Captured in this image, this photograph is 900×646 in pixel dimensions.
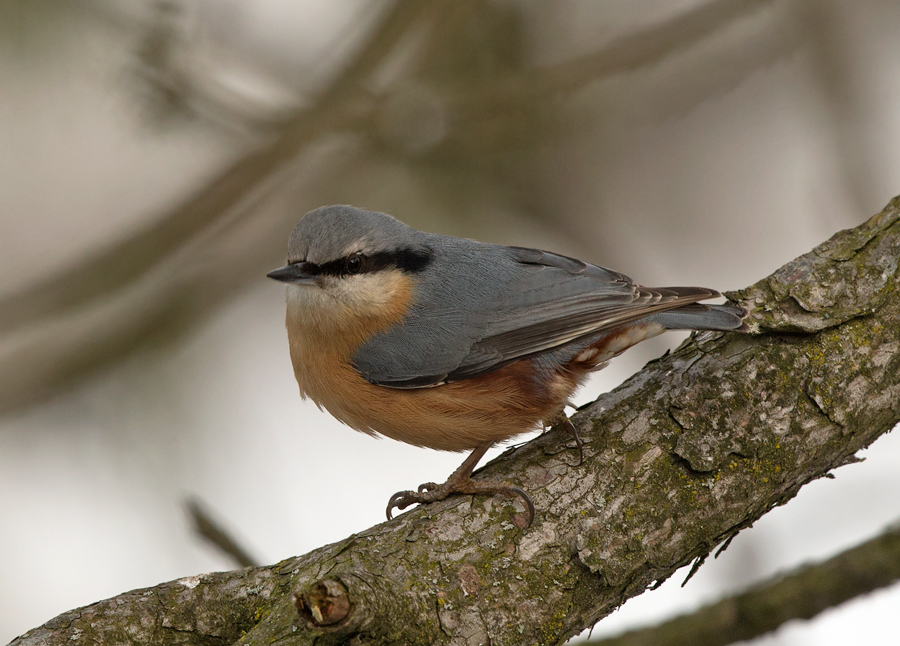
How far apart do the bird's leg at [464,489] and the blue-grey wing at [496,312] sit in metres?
0.27

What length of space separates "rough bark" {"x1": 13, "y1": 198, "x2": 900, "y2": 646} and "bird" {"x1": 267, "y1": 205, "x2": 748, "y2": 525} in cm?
14

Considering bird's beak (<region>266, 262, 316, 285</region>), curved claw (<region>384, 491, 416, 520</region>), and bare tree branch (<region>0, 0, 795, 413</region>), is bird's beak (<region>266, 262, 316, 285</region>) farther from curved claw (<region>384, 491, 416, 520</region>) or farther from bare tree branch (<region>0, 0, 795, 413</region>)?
bare tree branch (<region>0, 0, 795, 413</region>)

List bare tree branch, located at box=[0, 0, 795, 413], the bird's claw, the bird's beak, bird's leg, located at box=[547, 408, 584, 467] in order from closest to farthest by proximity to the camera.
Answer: the bird's claw → bird's leg, located at box=[547, 408, 584, 467] → the bird's beak → bare tree branch, located at box=[0, 0, 795, 413]

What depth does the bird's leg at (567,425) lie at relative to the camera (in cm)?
239

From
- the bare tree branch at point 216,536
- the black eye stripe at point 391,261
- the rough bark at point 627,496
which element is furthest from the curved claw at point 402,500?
the black eye stripe at point 391,261

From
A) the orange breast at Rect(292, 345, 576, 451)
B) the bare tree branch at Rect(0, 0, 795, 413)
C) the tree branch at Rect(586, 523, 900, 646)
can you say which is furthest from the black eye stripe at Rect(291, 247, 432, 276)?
the tree branch at Rect(586, 523, 900, 646)

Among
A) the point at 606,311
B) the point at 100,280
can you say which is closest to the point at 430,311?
the point at 606,311

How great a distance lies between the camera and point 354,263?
9.15 feet

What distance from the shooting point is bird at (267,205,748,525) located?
8.41 ft

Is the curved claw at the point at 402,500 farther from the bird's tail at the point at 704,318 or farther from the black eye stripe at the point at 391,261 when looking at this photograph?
the bird's tail at the point at 704,318

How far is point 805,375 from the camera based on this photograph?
7.95 feet

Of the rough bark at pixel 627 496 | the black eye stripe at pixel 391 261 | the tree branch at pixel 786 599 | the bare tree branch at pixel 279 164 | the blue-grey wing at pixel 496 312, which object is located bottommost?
the tree branch at pixel 786 599

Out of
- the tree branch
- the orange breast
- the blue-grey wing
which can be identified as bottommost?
the tree branch

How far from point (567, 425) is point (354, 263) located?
91 cm
